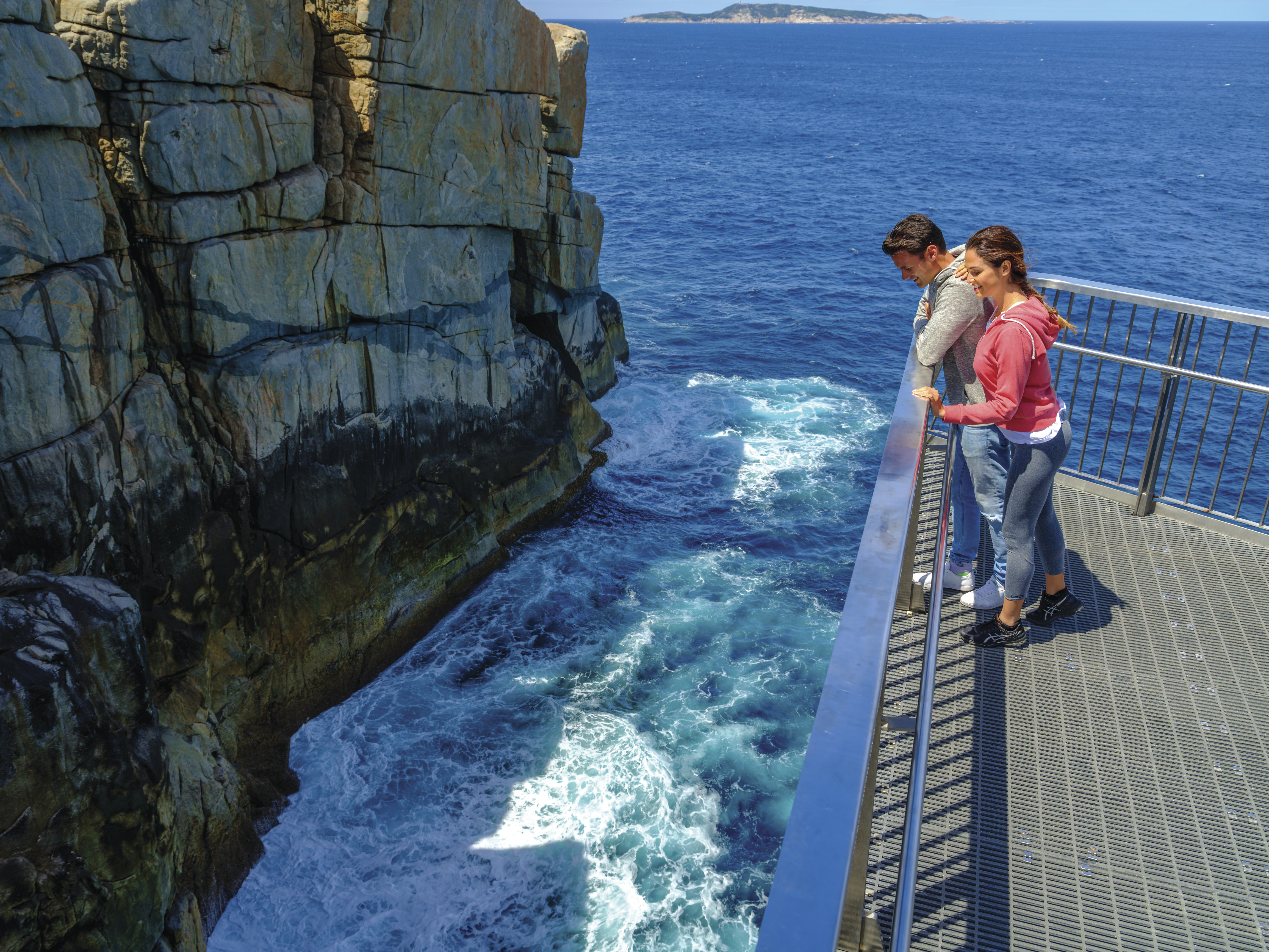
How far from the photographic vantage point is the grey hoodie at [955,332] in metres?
5.19

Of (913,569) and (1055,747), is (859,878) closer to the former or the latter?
(913,569)

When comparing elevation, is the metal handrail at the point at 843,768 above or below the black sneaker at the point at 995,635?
above

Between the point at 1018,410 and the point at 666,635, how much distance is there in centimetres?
1020

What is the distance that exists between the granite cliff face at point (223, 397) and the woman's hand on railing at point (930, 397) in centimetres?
722

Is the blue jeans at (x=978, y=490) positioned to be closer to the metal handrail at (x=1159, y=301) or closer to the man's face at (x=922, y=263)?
the man's face at (x=922, y=263)

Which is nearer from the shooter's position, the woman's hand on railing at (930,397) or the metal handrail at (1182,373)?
the woman's hand on railing at (930,397)

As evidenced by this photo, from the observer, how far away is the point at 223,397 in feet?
39.2

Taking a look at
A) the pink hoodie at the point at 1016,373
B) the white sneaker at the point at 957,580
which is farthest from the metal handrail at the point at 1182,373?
the white sneaker at the point at 957,580

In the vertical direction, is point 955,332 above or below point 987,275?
below

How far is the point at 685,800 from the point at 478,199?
34.1ft

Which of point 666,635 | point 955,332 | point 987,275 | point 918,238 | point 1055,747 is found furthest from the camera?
point 666,635

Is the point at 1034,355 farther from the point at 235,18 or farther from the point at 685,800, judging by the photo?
the point at 235,18

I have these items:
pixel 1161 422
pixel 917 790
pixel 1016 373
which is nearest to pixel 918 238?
pixel 1016 373

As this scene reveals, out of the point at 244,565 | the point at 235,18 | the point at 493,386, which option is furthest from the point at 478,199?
the point at 244,565
